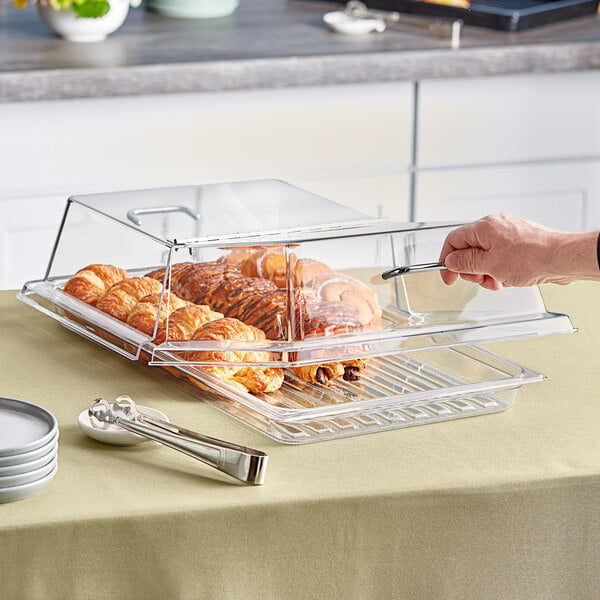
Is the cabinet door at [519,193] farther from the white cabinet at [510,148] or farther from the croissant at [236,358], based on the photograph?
the croissant at [236,358]

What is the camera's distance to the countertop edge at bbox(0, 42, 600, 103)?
2.47 metres

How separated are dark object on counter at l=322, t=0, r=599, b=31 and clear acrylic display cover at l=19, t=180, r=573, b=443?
67.3 inches

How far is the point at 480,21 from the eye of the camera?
9.80ft

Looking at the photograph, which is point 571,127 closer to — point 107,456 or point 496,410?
point 496,410

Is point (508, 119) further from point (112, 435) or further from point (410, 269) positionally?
point (112, 435)

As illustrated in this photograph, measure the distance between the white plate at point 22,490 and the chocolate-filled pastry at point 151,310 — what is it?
30 cm

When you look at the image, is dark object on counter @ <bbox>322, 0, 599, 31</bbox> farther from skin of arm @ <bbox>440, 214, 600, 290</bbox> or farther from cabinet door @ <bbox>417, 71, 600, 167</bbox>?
skin of arm @ <bbox>440, 214, 600, 290</bbox>

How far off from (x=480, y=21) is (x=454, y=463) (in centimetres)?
212

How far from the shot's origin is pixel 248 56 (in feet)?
8.73

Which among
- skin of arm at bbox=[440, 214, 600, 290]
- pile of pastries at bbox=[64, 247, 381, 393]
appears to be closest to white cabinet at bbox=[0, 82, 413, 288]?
pile of pastries at bbox=[64, 247, 381, 393]

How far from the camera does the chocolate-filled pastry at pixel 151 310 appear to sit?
128 centimetres

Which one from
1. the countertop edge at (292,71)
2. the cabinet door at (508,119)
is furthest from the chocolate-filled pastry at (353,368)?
the cabinet door at (508,119)

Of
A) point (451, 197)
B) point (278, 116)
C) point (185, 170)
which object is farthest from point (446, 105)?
point (185, 170)

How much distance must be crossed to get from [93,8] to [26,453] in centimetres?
198
